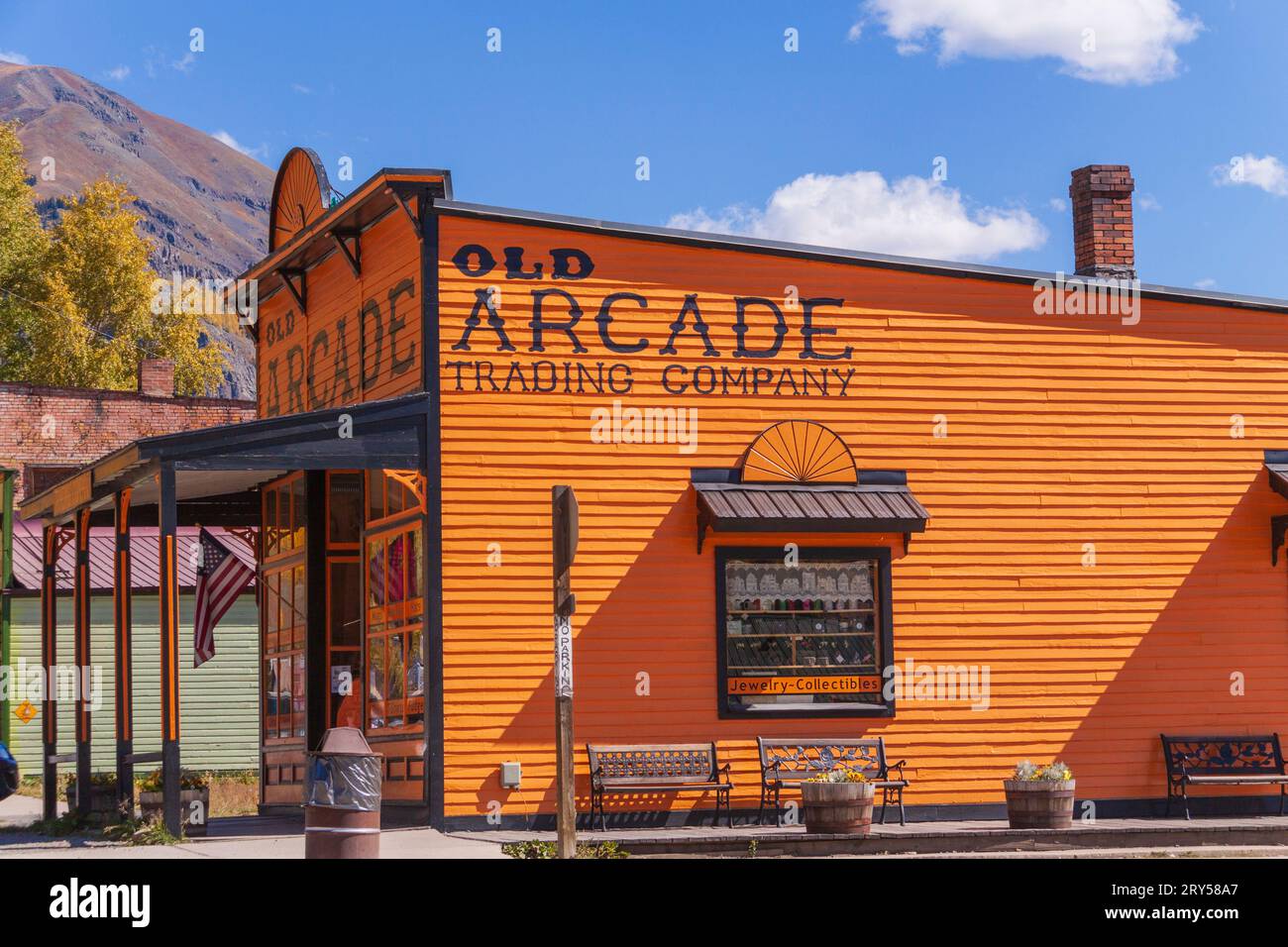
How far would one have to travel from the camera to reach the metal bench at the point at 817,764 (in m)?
17.1

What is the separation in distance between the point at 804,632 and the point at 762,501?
143 centimetres

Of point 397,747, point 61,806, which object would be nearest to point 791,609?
point 397,747

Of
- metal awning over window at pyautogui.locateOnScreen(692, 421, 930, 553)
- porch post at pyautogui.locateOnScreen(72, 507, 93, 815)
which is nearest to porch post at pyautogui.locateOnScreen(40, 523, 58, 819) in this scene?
porch post at pyautogui.locateOnScreen(72, 507, 93, 815)

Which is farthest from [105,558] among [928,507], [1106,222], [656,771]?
[1106,222]

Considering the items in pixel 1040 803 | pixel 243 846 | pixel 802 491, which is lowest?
pixel 243 846

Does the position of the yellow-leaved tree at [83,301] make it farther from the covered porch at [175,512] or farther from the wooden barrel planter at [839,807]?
the wooden barrel planter at [839,807]

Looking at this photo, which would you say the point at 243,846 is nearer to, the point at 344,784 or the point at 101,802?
the point at 344,784

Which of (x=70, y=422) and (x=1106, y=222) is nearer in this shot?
(x=1106, y=222)

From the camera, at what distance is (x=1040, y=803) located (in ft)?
52.9

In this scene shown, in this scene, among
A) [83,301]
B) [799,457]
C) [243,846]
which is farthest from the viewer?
[83,301]

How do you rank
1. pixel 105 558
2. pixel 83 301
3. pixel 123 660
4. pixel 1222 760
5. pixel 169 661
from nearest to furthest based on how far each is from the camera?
pixel 169 661
pixel 123 660
pixel 1222 760
pixel 105 558
pixel 83 301

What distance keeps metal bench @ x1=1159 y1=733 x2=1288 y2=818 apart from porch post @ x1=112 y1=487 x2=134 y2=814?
10482 mm
